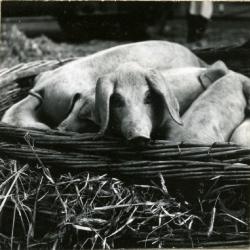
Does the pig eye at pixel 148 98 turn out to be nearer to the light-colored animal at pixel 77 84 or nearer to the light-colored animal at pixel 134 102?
the light-colored animal at pixel 134 102

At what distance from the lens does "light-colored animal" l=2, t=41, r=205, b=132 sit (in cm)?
181

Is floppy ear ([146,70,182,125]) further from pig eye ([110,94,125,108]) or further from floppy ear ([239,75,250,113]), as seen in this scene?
floppy ear ([239,75,250,113])

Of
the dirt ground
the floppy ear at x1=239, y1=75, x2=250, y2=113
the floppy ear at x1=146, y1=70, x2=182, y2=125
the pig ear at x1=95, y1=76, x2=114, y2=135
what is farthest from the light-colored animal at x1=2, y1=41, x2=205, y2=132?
the dirt ground

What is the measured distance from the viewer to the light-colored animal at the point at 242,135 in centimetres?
160

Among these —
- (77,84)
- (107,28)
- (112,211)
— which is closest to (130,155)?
(112,211)

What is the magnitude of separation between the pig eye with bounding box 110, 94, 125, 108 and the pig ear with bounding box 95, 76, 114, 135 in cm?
2

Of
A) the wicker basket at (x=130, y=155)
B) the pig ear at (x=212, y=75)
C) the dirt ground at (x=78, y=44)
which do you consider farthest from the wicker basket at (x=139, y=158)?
the dirt ground at (x=78, y=44)

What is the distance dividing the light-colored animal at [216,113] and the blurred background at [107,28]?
20.5 inches

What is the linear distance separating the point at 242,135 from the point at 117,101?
14.6 inches

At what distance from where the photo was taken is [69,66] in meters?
2.00

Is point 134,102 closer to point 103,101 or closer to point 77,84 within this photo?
point 103,101

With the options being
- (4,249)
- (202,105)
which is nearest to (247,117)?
(202,105)

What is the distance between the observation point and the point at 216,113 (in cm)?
168

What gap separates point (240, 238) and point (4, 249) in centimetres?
59
